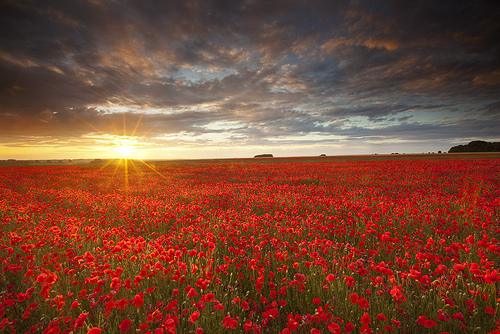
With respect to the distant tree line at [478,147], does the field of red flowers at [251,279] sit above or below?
below

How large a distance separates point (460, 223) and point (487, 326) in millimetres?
4444

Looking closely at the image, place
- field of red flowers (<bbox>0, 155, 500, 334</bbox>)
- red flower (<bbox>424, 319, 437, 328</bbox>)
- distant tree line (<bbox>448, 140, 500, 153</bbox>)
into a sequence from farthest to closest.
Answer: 1. distant tree line (<bbox>448, 140, 500, 153</bbox>)
2. field of red flowers (<bbox>0, 155, 500, 334</bbox>)
3. red flower (<bbox>424, 319, 437, 328</bbox>)

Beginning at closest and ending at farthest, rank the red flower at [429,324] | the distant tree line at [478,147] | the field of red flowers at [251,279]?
the red flower at [429,324]
the field of red flowers at [251,279]
the distant tree line at [478,147]

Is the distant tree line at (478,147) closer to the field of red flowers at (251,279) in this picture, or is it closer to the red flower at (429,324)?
the field of red flowers at (251,279)

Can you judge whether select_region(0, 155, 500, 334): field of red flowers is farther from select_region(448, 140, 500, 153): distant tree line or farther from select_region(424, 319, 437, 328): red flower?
select_region(448, 140, 500, 153): distant tree line

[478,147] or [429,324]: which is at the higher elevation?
[478,147]

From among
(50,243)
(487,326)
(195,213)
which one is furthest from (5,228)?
(487,326)

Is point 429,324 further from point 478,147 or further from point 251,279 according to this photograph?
point 478,147

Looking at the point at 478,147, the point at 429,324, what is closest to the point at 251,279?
the point at 429,324

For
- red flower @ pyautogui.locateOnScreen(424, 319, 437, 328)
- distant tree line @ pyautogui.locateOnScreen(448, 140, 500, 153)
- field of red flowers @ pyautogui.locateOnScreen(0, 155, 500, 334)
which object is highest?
distant tree line @ pyautogui.locateOnScreen(448, 140, 500, 153)

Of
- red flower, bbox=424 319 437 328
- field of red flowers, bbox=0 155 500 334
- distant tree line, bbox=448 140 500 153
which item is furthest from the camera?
distant tree line, bbox=448 140 500 153

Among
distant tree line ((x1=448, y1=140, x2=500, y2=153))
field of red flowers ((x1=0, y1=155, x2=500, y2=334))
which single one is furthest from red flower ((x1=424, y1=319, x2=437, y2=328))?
distant tree line ((x1=448, y1=140, x2=500, y2=153))

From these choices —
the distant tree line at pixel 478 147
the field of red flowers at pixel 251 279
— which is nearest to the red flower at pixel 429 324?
the field of red flowers at pixel 251 279

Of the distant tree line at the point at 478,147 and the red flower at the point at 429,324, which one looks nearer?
the red flower at the point at 429,324
